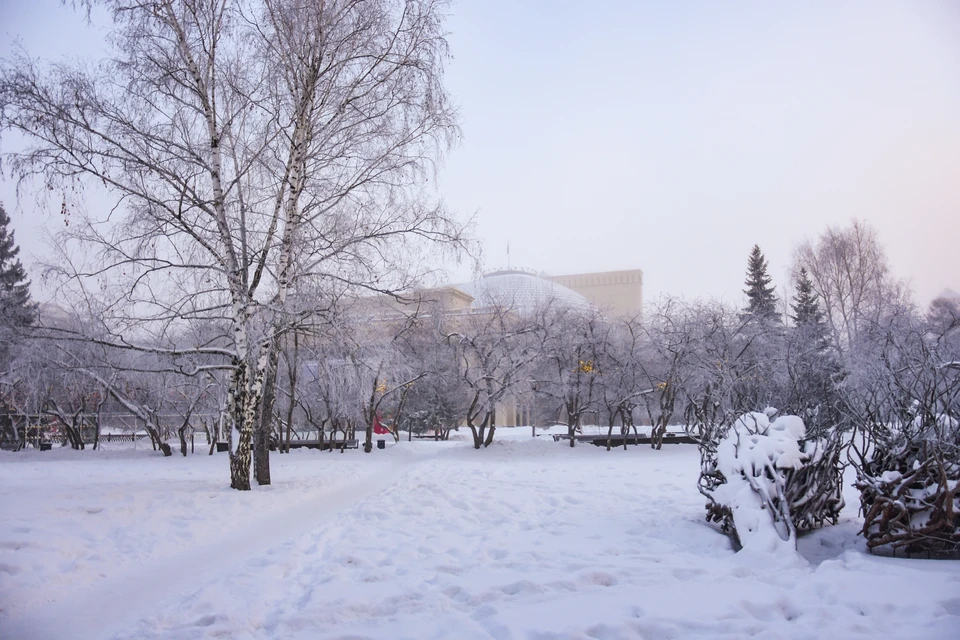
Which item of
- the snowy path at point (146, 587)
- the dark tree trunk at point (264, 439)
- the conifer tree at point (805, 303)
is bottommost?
the snowy path at point (146, 587)

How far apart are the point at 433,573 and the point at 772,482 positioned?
3076 millimetres

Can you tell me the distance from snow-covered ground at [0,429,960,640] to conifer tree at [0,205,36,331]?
366 centimetres

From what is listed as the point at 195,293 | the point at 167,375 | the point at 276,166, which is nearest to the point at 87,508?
the point at 195,293

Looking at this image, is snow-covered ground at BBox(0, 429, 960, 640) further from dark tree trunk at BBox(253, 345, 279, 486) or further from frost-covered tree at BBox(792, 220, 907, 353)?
frost-covered tree at BBox(792, 220, 907, 353)

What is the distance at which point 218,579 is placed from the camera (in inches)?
188

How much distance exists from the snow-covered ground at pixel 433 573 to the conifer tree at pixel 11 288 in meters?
3.66

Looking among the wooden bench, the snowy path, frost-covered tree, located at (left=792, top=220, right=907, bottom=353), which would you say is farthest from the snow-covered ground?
frost-covered tree, located at (left=792, top=220, right=907, bottom=353)

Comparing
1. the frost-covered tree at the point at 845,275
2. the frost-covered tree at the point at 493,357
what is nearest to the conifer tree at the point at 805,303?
the frost-covered tree at the point at 845,275

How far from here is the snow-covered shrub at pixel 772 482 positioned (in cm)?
525

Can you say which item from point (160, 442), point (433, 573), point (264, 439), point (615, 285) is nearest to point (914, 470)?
point (433, 573)

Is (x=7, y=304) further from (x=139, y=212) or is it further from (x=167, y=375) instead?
(x=167, y=375)

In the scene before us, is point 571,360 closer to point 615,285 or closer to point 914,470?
point 914,470

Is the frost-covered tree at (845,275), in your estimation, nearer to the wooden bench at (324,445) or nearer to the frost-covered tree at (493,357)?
the frost-covered tree at (493,357)

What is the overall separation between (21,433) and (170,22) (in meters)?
21.9
